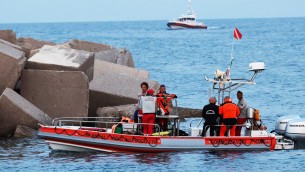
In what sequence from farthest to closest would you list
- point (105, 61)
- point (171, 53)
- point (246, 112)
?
point (171, 53) < point (105, 61) < point (246, 112)

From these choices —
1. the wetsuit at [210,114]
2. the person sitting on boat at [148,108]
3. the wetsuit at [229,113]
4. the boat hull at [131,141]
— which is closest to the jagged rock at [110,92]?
the boat hull at [131,141]

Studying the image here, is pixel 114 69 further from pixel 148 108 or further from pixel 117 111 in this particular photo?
pixel 148 108

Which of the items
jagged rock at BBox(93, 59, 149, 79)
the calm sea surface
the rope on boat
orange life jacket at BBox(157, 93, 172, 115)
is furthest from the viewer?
jagged rock at BBox(93, 59, 149, 79)

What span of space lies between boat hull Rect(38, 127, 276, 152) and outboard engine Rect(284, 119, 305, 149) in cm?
105

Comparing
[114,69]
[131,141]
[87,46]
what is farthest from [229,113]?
[87,46]

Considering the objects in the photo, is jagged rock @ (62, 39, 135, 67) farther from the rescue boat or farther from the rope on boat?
the rope on boat

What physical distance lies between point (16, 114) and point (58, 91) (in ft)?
5.96

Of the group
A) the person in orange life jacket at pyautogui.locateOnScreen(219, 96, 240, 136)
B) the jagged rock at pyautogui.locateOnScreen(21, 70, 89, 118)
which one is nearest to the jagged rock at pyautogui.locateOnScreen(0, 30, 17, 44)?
the jagged rock at pyautogui.locateOnScreen(21, 70, 89, 118)

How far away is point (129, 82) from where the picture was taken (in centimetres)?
2781

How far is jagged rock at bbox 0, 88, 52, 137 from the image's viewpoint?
951 inches

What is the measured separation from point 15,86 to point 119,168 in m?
5.92

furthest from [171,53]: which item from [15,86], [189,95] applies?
[15,86]

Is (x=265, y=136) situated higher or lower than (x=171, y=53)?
lower

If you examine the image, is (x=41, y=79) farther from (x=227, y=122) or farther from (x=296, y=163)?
(x=296, y=163)
